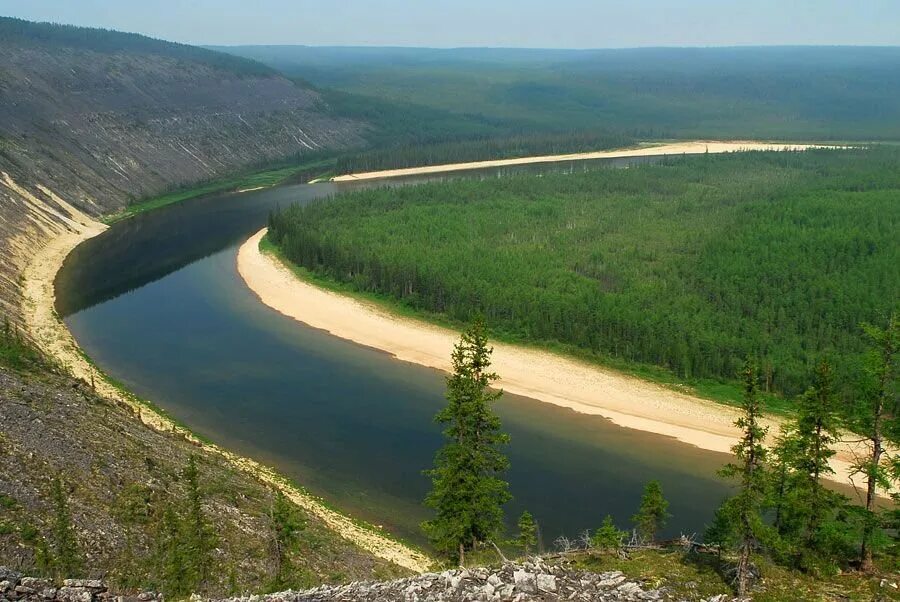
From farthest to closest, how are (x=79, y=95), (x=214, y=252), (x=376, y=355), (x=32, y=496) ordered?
(x=79, y=95) < (x=214, y=252) < (x=376, y=355) < (x=32, y=496)

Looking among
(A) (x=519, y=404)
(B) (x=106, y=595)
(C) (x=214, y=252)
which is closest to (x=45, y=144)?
(C) (x=214, y=252)

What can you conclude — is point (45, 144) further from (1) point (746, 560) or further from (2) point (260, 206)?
(1) point (746, 560)

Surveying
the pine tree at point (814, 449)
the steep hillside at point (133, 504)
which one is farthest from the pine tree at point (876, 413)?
the steep hillside at point (133, 504)

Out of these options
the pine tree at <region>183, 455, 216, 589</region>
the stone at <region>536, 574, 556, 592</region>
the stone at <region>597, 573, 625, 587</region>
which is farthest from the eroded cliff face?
the stone at <region>597, 573, 625, 587</region>

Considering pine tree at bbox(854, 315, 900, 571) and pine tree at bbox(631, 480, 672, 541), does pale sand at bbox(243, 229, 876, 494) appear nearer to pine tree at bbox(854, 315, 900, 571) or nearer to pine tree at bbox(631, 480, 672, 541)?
pine tree at bbox(631, 480, 672, 541)

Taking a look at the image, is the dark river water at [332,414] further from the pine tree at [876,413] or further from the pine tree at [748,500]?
the pine tree at [748,500]

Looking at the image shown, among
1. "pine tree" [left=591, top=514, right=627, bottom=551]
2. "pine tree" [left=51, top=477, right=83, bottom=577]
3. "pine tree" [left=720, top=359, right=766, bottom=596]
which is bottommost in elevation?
"pine tree" [left=51, top=477, right=83, bottom=577]
